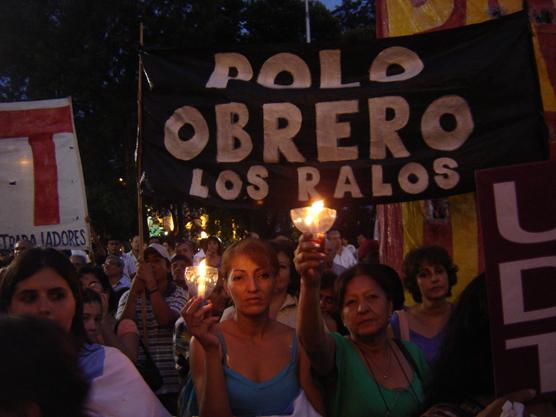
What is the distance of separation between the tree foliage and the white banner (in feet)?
48.4

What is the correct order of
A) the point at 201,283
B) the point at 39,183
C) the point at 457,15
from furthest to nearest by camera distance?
the point at 39,183
the point at 457,15
the point at 201,283

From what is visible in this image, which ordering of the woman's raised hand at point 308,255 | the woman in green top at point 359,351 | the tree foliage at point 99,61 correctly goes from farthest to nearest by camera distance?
the tree foliage at point 99,61, the woman in green top at point 359,351, the woman's raised hand at point 308,255

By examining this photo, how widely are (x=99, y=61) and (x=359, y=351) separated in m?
20.8

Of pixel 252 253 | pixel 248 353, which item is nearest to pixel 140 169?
pixel 252 253

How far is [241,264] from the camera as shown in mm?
3098

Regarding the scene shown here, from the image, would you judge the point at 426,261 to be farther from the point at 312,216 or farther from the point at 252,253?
the point at 312,216

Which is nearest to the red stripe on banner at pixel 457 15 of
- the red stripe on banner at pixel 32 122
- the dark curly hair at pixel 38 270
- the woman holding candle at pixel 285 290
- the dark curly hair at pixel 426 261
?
the dark curly hair at pixel 426 261

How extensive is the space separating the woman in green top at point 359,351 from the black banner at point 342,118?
2145mm

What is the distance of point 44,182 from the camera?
750 centimetres

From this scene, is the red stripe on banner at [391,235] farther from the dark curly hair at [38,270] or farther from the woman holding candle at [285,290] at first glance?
the dark curly hair at [38,270]

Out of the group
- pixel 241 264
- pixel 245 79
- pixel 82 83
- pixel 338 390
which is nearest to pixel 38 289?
pixel 241 264

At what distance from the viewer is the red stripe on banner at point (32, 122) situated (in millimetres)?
7594

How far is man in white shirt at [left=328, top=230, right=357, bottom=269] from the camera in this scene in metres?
9.30

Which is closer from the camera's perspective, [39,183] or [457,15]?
[457,15]
